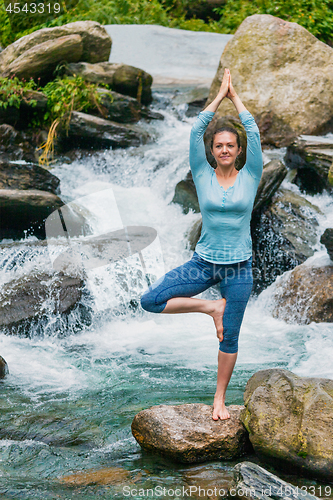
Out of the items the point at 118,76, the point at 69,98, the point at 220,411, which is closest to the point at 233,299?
the point at 220,411

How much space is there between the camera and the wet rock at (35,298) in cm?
576

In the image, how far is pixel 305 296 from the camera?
6371mm

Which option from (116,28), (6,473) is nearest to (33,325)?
(6,473)

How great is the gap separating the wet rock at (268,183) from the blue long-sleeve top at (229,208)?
415 cm

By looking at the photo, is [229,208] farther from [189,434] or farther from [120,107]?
[120,107]

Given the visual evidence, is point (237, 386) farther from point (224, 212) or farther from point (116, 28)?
point (116, 28)

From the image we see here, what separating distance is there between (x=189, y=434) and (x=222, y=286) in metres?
0.96

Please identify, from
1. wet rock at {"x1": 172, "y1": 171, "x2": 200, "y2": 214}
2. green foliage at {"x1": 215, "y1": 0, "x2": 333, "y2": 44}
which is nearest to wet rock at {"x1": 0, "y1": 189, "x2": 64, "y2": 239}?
wet rock at {"x1": 172, "y1": 171, "x2": 200, "y2": 214}

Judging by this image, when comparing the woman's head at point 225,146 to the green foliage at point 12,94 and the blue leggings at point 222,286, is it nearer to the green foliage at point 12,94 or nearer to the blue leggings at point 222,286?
the blue leggings at point 222,286

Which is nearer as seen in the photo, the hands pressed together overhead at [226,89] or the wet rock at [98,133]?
the hands pressed together overhead at [226,89]

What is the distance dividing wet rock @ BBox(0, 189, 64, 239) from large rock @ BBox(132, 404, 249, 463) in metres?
4.40

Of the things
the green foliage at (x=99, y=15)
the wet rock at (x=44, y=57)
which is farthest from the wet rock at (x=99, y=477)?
the green foliage at (x=99, y=15)

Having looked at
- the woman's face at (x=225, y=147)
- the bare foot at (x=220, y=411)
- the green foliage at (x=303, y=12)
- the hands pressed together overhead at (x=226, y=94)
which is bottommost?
the bare foot at (x=220, y=411)

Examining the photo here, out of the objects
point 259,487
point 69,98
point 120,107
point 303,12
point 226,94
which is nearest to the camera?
point 259,487
